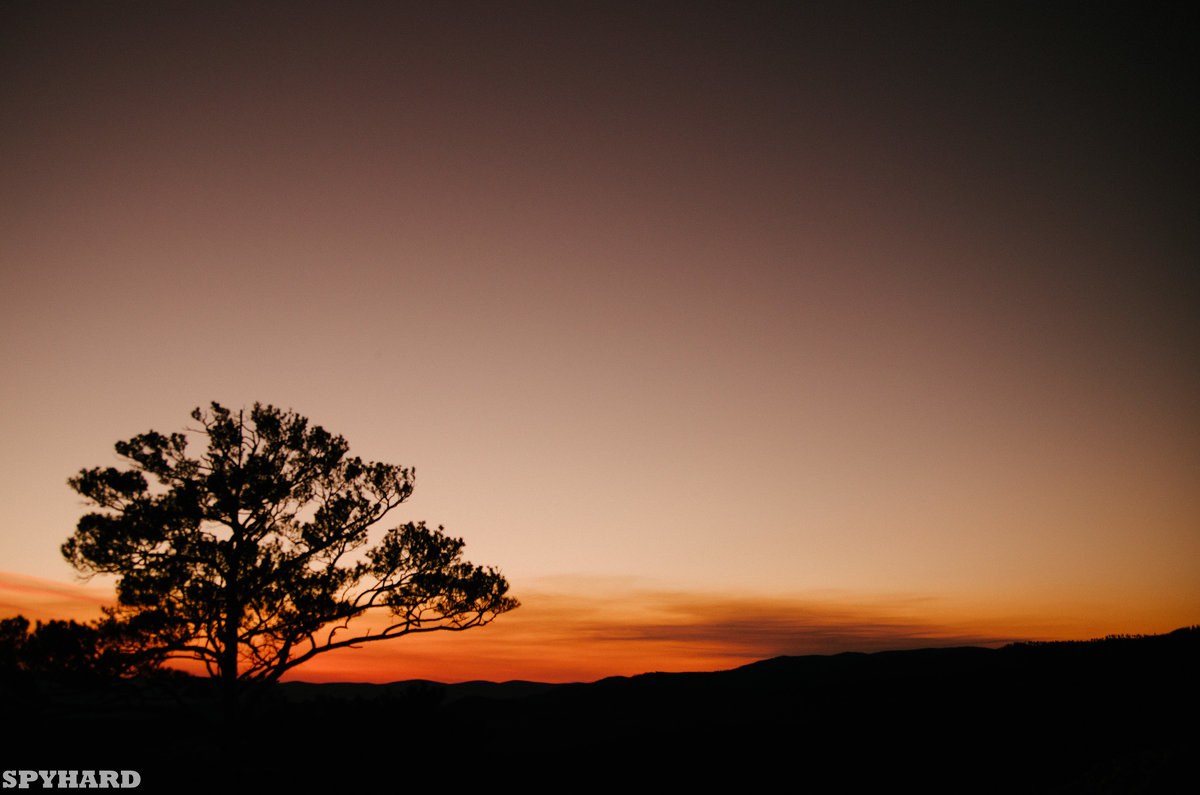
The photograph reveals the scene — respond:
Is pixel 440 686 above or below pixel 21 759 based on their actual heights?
above

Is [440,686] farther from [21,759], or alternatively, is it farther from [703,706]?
[703,706]

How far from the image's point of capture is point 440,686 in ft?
70.8

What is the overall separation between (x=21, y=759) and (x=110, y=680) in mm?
4688

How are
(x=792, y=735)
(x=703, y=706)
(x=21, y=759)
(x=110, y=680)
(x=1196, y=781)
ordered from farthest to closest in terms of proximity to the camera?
1. (x=703, y=706)
2. (x=792, y=735)
3. (x=21, y=759)
4. (x=110, y=680)
5. (x=1196, y=781)

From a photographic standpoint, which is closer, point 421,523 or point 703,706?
point 421,523

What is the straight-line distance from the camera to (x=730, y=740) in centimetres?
2678

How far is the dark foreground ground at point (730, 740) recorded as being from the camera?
1852 cm

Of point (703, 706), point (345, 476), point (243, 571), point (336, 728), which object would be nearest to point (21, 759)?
point (243, 571)

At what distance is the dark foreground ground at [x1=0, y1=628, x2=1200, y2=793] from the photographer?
729 inches

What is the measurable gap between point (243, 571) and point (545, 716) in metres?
35.1

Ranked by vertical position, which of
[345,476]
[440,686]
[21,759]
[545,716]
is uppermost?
[345,476]

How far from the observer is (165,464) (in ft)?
69.6

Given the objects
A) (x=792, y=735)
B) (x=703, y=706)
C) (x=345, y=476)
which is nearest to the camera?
(x=345, y=476)

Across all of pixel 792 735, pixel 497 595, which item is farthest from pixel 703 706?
pixel 497 595
